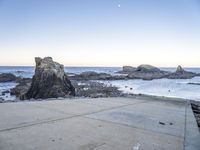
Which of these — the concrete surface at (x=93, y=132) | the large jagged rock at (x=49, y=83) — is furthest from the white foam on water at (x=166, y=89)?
the concrete surface at (x=93, y=132)

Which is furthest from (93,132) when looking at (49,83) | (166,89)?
(166,89)

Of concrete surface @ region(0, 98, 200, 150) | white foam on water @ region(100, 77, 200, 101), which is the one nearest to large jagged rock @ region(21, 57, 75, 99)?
white foam on water @ region(100, 77, 200, 101)

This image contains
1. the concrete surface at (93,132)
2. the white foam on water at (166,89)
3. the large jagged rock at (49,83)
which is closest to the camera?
the concrete surface at (93,132)

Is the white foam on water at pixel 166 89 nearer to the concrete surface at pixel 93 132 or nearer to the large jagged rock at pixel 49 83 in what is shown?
the large jagged rock at pixel 49 83

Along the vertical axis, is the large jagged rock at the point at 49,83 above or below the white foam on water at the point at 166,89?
above

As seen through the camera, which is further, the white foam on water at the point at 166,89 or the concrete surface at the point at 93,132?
the white foam on water at the point at 166,89

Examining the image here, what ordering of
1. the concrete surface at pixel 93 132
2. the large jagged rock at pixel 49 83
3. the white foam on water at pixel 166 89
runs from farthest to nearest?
the white foam on water at pixel 166 89
the large jagged rock at pixel 49 83
the concrete surface at pixel 93 132

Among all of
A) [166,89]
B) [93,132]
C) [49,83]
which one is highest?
[93,132]

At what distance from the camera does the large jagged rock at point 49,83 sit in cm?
1390

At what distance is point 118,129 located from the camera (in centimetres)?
375

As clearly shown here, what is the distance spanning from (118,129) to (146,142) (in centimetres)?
70

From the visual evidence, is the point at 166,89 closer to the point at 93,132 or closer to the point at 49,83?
the point at 49,83

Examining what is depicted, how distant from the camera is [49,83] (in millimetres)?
14336

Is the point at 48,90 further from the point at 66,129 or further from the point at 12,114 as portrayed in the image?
the point at 66,129
